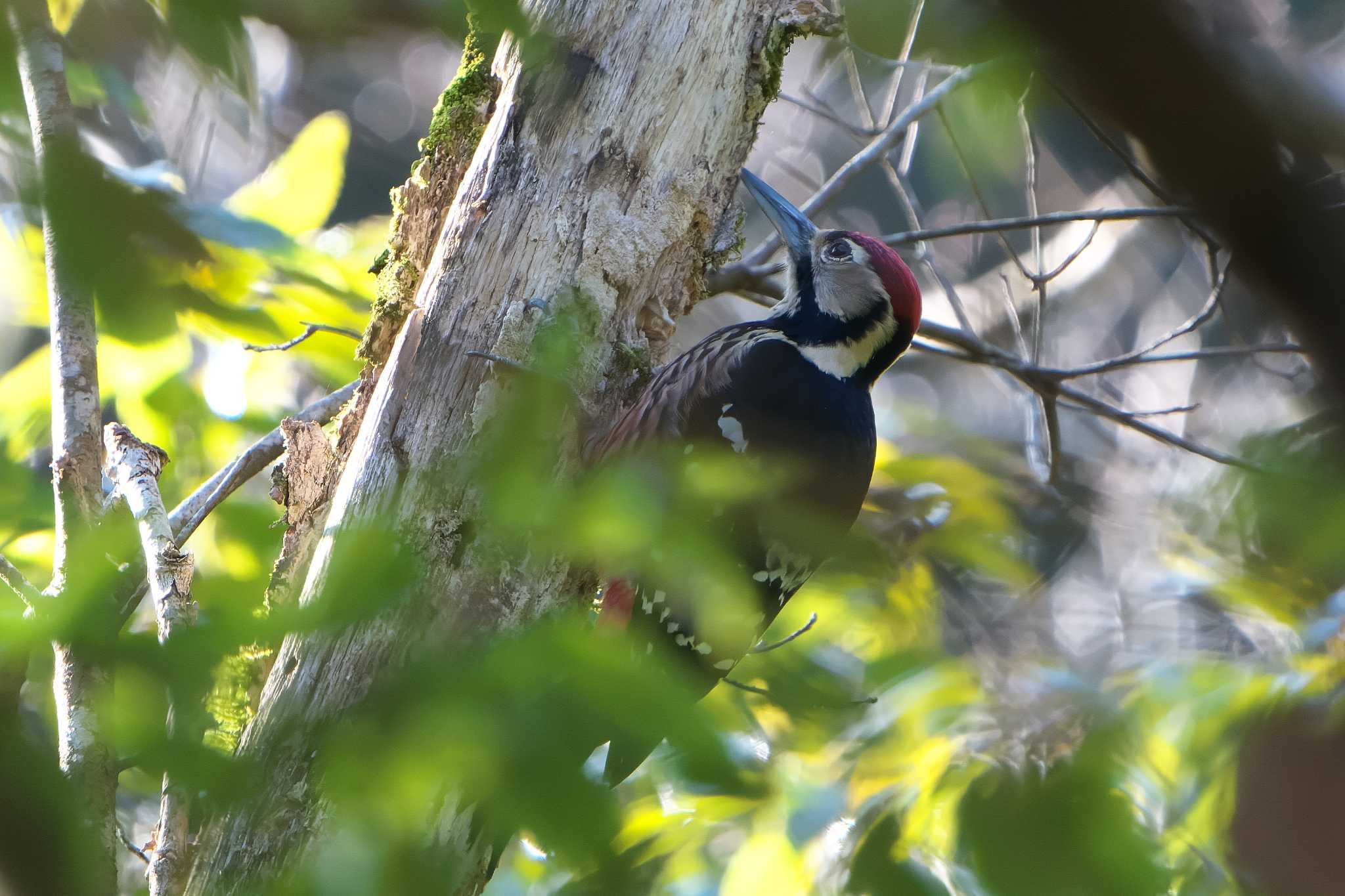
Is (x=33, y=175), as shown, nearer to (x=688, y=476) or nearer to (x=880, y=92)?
(x=688, y=476)

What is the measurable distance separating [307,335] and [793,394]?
999 millimetres

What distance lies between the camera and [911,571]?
162 cm

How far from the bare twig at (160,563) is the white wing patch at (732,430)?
1047 mm

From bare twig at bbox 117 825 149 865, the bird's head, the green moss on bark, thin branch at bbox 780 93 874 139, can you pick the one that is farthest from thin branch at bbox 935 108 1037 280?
bare twig at bbox 117 825 149 865

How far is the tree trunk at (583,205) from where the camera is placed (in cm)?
173

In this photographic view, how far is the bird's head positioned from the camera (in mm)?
2619

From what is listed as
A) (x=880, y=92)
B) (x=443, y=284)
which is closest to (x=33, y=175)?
(x=443, y=284)

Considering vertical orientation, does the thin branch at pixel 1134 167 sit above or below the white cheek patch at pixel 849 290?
above

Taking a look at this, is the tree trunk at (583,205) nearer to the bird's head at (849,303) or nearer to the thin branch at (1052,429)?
the bird's head at (849,303)

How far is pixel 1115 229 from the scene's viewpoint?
6516mm

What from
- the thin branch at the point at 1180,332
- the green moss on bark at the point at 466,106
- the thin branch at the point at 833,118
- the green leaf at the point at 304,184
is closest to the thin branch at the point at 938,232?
the thin branch at the point at 1180,332

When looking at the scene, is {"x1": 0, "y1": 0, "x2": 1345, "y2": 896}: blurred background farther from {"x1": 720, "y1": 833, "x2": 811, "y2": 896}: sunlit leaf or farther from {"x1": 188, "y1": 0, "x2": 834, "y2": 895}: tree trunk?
{"x1": 188, "y1": 0, "x2": 834, "y2": 895}: tree trunk

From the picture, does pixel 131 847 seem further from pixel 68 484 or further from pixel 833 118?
pixel 833 118

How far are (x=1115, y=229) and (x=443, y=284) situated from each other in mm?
5659
